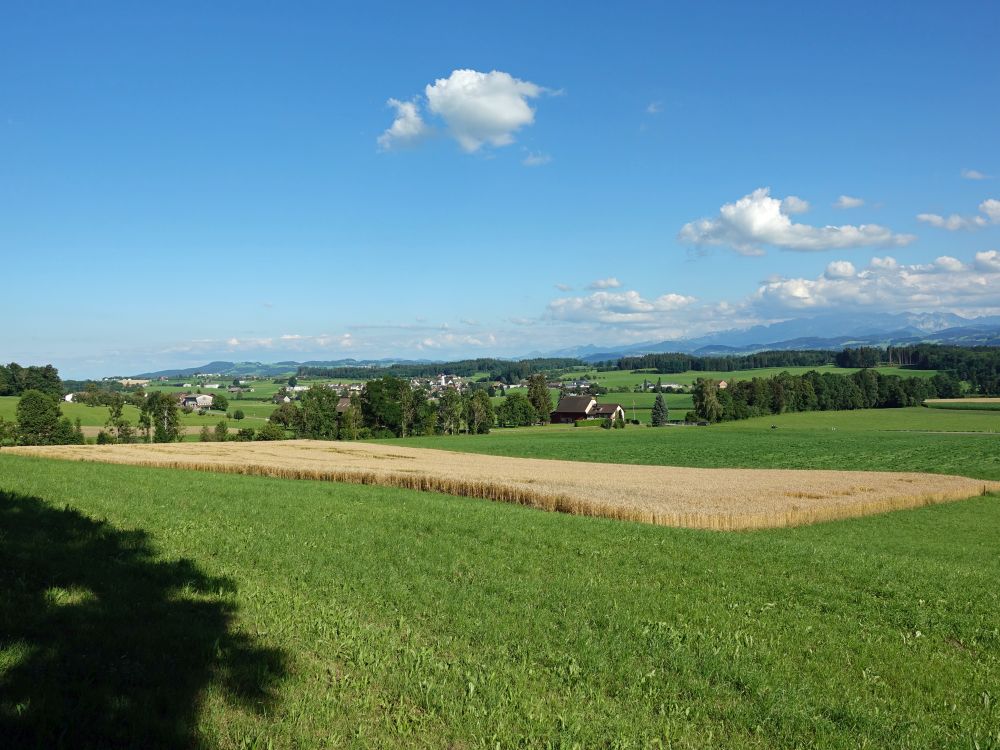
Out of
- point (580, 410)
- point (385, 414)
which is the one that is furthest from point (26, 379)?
point (580, 410)

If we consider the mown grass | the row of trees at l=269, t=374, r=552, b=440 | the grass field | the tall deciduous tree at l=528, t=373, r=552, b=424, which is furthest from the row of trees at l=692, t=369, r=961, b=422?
the mown grass

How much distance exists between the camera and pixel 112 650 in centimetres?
710

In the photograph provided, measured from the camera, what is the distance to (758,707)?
292 inches

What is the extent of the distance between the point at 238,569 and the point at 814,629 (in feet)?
32.6

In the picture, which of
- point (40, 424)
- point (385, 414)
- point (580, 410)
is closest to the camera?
point (40, 424)

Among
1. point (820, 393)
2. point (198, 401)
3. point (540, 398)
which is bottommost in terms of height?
point (820, 393)

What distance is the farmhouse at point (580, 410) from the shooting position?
131 m

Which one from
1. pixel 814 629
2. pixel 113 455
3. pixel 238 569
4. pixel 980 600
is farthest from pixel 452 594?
pixel 113 455

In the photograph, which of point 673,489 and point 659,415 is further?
point 659,415

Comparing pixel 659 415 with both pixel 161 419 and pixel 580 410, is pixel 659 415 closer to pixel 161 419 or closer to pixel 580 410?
pixel 580 410

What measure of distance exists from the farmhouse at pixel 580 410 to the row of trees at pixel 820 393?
59.7ft

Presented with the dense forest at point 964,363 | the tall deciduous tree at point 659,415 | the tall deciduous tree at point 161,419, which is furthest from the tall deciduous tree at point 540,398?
the dense forest at point 964,363

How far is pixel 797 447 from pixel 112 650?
2737 inches

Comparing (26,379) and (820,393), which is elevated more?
(26,379)
